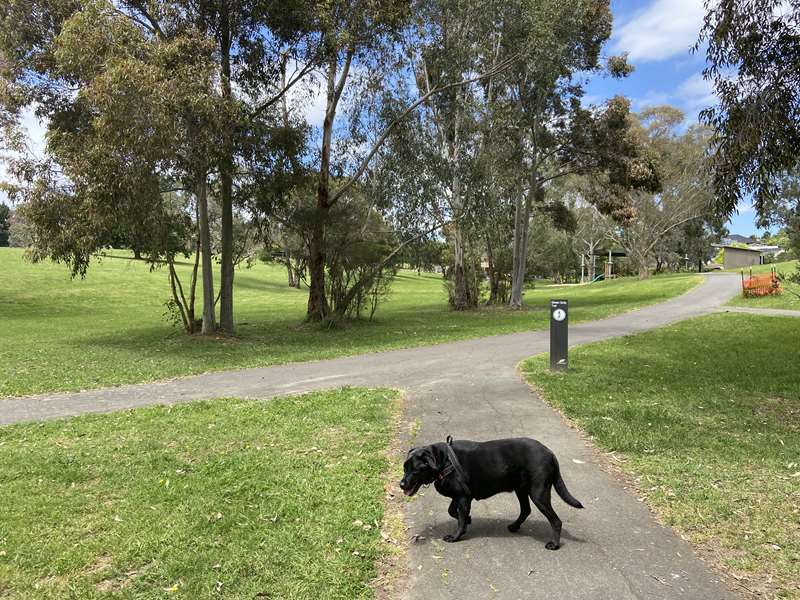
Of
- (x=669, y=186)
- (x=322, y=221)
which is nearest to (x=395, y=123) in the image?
(x=322, y=221)

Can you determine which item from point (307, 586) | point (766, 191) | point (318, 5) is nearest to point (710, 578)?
point (307, 586)

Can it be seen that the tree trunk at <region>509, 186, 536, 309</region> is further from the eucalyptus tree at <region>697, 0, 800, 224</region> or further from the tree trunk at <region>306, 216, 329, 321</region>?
the eucalyptus tree at <region>697, 0, 800, 224</region>

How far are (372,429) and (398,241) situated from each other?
50.1ft

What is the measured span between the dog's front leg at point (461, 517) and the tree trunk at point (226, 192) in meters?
11.6

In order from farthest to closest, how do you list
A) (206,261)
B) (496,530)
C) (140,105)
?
1. (206,261)
2. (140,105)
3. (496,530)

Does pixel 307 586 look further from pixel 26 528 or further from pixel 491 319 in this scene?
pixel 491 319

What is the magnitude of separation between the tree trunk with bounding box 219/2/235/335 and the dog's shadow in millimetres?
11472

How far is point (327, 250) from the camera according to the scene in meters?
21.0

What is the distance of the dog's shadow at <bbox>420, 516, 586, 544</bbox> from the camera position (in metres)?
3.96

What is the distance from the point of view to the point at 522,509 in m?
3.96

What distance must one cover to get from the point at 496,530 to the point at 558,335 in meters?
6.37

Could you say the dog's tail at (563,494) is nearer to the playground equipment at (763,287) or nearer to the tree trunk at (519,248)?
the tree trunk at (519,248)

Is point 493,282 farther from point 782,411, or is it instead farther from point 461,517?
point 461,517

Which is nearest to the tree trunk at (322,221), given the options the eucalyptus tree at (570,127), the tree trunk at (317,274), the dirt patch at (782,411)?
the tree trunk at (317,274)
